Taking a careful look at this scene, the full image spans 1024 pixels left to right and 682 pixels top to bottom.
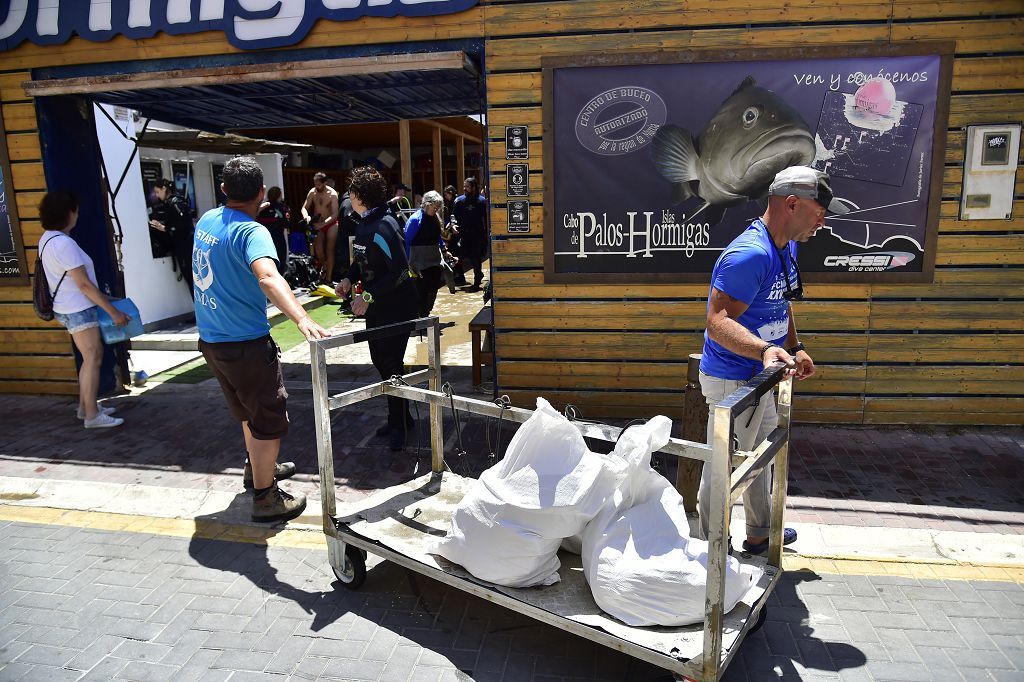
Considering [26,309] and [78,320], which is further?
[26,309]

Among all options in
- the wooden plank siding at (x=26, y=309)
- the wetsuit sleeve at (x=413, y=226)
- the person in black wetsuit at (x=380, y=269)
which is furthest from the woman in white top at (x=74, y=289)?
the wetsuit sleeve at (x=413, y=226)

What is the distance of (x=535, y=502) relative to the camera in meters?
2.79

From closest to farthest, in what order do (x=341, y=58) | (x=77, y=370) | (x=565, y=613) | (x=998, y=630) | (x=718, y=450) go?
(x=718, y=450), (x=565, y=613), (x=998, y=630), (x=341, y=58), (x=77, y=370)

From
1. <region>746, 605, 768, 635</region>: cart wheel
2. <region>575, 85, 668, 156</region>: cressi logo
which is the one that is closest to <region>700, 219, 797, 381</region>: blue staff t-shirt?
<region>746, 605, 768, 635</region>: cart wheel

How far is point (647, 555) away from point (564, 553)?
590mm

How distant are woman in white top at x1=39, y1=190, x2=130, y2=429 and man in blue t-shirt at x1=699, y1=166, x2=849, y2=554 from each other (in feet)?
16.1

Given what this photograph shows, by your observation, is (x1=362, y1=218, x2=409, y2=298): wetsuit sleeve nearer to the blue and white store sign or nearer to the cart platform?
the cart platform

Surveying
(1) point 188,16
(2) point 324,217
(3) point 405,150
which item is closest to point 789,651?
(1) point 188,16

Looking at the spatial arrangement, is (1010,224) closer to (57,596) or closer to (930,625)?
(930,625)

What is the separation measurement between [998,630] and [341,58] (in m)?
5.56

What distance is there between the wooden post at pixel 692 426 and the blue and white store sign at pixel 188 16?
340 centimetres

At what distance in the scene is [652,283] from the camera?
18.3 feet

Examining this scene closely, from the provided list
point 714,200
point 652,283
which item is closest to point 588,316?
point 652,283

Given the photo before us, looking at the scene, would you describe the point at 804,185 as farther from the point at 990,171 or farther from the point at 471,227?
the point at 471,227
